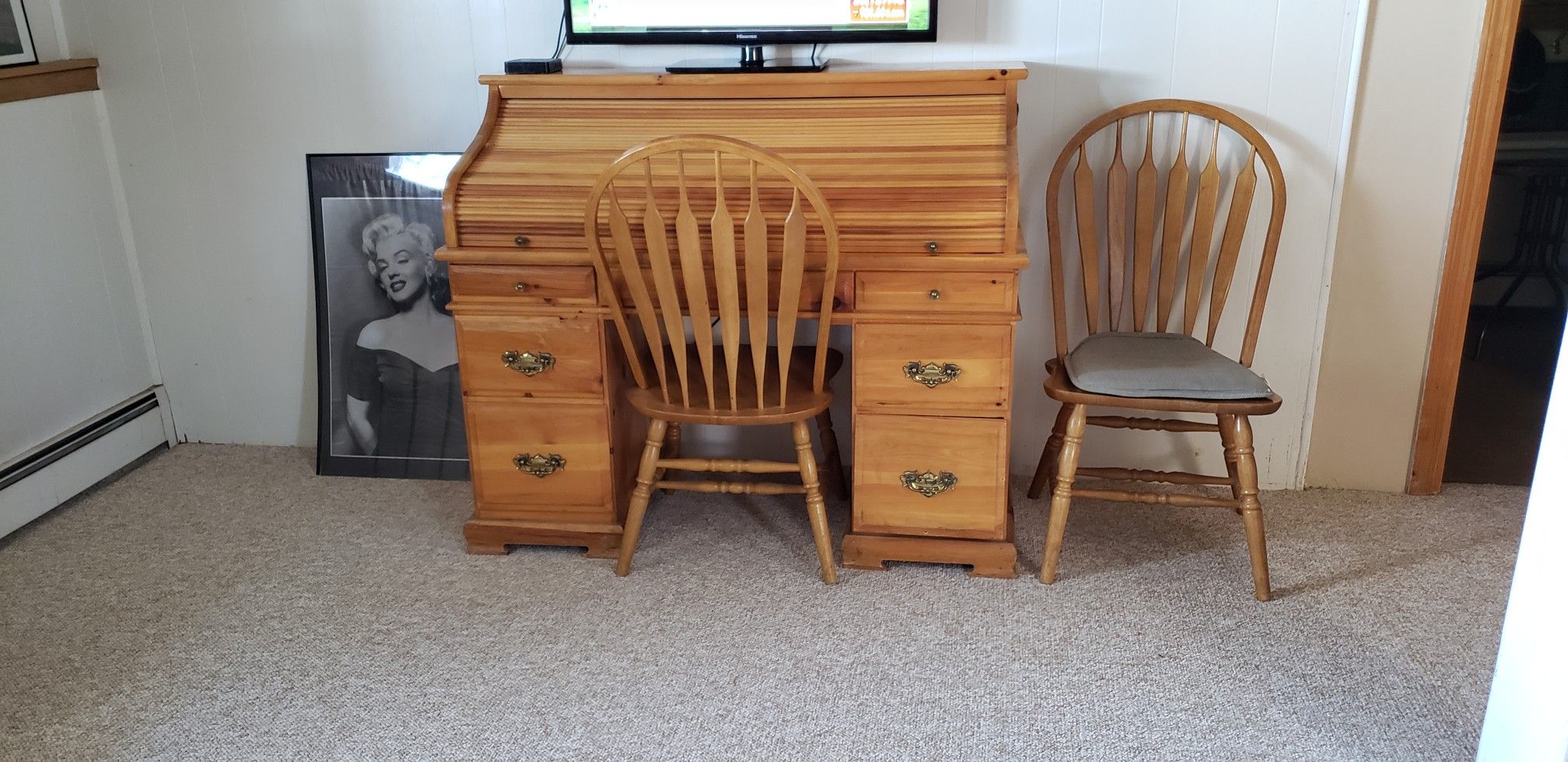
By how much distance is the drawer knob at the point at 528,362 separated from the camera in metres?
2.22

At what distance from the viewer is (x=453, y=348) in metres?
2.78

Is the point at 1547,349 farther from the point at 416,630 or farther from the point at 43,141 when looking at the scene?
the point at 43,141

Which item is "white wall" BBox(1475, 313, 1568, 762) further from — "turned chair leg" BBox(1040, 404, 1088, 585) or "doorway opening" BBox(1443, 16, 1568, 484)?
"doorway opening" BBox(1443, 16, 1568, 484)

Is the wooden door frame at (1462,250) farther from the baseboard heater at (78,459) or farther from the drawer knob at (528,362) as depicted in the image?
the baseboard heater at (78,459)

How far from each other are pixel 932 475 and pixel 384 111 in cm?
156

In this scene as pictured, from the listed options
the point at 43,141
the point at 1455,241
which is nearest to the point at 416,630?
the point at 43,141

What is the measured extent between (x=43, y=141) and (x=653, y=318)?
164cm

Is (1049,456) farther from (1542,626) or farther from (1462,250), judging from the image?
(1542,626)

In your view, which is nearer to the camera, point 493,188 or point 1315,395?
point 493,188

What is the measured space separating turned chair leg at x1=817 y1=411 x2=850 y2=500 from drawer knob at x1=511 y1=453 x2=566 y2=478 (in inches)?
24.3

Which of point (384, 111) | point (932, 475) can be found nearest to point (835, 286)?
point (932, 475)

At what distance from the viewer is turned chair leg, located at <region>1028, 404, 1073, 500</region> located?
8.04 feet

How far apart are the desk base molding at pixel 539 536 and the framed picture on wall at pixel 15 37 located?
59.9 inches

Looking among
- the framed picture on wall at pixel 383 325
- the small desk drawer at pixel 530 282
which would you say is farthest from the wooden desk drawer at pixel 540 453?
the framed picture on wall at pixel 383 325
